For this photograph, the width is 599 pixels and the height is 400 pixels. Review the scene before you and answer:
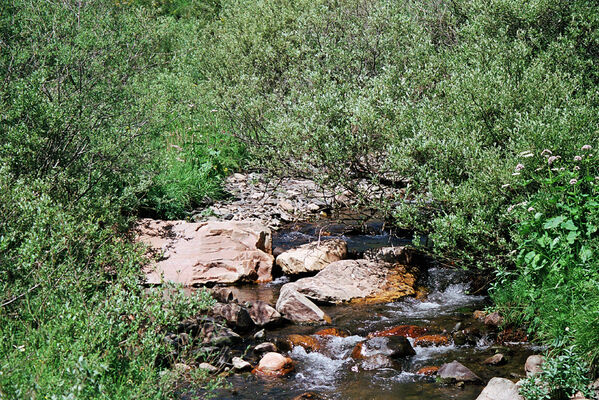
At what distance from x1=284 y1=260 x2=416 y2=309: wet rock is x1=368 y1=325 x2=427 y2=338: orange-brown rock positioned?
1485 mm

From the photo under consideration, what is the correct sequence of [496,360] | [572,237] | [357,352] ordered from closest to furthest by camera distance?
[572,237] → [496,360] → [357,352]

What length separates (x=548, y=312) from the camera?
24.6 ft

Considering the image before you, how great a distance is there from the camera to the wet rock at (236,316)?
9.23 m

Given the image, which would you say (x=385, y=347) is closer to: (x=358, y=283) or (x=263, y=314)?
(x=263, y=314)

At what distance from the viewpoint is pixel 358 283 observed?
10.8 metres

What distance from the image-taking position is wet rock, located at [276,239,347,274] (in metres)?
11.9

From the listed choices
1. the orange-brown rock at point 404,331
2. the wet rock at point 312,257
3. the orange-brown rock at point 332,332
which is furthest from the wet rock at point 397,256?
the orange-brown rock at point 332,332

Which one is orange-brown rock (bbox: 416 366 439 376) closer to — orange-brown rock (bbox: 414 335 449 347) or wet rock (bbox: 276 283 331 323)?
orange-brown rock (bbox: 414 335 449 347)

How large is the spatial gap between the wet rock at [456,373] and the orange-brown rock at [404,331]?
4.07ft

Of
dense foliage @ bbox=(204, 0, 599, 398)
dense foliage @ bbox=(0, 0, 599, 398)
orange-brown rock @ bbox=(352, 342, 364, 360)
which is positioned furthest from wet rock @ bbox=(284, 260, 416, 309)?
orange-brown rock @ bbox=(352, 342, 364, 360)

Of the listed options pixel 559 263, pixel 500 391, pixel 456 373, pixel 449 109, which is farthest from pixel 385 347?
pixel 449 109

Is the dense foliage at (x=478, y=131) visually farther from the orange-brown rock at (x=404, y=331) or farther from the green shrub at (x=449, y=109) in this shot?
the orange-brown rock at (x=404, y=331)

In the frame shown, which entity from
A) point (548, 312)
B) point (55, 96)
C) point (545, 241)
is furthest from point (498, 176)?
point (55, 96)

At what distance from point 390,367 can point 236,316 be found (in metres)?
2.67
